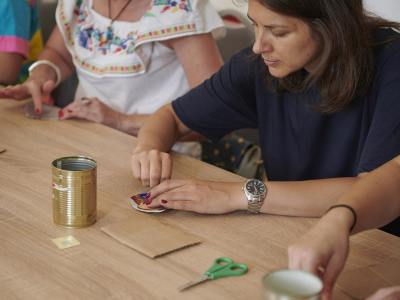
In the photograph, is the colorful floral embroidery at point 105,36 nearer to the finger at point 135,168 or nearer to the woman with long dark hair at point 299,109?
the woman with long dark hair at point 299,109

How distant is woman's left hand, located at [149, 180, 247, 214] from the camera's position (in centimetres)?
138

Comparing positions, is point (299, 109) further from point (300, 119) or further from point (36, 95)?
point (36, 95)

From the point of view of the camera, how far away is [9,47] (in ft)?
8.18

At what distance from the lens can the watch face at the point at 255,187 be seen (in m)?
1.39

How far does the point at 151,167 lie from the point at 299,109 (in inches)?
16.0

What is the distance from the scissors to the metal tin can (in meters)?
0.30

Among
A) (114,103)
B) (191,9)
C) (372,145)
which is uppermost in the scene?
(191,9)

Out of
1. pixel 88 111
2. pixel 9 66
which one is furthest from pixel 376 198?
pixel 9 66

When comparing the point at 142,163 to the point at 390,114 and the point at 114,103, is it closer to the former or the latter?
the point at 390,114

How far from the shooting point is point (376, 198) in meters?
1.19

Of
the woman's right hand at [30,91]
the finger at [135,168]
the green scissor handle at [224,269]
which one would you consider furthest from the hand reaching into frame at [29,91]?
the green scissor handle at [224,269]

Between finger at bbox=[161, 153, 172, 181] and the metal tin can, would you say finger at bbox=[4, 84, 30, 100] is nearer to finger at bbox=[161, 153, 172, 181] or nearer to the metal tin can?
finger at bbox=[161, 153, 172, 181]

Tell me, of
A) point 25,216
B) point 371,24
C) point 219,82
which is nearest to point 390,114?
point 371,24

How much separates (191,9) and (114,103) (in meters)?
0.44
